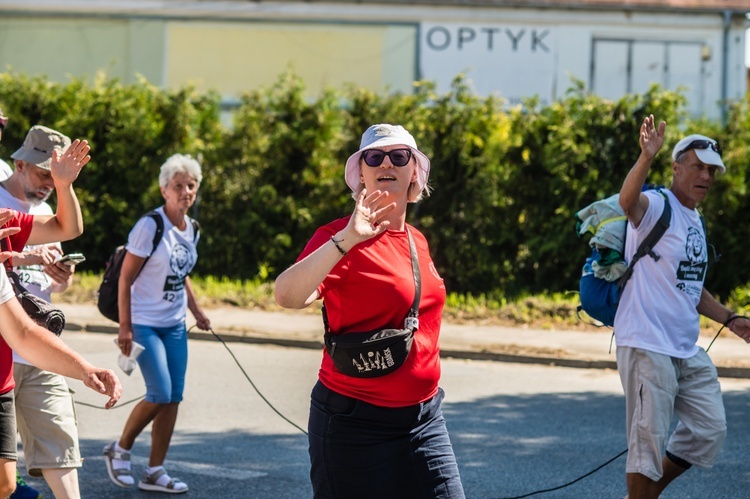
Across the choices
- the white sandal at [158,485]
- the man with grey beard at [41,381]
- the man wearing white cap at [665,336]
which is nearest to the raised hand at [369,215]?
the man wearing white cap at [665,336]

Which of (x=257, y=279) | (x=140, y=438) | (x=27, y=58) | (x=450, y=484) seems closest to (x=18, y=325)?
(x=450, y=484)

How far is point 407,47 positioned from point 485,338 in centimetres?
1938

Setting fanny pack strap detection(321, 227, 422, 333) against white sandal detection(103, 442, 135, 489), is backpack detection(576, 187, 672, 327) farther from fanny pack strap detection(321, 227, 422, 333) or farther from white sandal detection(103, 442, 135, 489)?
white sandal detection(103, 442, 135, 489)

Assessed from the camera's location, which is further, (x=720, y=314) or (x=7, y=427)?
(x=720, y=314)

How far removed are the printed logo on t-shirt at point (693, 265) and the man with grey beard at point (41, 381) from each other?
297 cm

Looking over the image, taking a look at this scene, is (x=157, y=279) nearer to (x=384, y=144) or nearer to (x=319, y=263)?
(x=384, y=144)

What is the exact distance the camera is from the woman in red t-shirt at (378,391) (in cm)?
383

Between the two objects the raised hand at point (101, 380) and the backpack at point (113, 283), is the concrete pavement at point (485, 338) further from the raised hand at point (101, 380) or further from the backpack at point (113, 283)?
the raised hand at point (101, 380)

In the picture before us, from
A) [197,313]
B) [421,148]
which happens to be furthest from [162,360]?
[421,148]

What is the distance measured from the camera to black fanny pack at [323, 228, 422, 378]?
379 centimetres

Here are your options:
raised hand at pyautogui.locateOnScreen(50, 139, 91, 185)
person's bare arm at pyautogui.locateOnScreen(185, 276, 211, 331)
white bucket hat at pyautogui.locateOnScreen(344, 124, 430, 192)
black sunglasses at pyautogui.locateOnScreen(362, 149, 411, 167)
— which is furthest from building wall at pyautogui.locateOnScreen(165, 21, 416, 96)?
black sunglasses at pyautogui.locateOnScreen(362, 149, 411, 167)

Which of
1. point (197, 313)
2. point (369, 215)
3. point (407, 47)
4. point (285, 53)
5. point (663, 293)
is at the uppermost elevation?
point (407, 47)

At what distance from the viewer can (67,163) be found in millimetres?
4520

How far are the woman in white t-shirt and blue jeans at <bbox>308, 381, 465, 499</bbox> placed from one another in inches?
108
